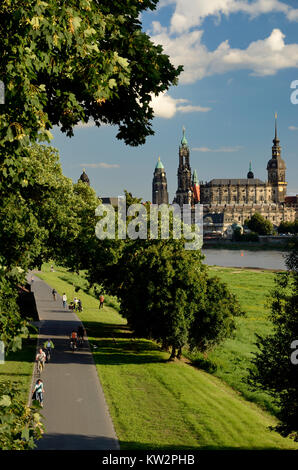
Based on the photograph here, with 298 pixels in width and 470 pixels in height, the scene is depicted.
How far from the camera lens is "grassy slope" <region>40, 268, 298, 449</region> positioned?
18.5 meters

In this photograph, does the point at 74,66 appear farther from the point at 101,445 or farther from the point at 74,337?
the point at 74,337

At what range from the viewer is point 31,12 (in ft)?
22.4

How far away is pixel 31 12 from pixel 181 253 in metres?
26.5

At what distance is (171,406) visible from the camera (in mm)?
22234

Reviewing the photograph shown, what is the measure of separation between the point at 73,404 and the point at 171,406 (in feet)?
15.1

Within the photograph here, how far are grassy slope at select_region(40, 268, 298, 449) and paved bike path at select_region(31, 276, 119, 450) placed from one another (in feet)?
1.81

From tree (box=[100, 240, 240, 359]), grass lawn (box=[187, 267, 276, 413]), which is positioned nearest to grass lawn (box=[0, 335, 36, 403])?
tree (box=[100, 240, 240, 359])

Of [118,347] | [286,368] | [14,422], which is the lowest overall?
[118,347]

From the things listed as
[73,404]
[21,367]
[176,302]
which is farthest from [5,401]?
[176,302]

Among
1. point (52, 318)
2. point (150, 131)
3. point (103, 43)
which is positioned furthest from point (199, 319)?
point (103, 43)

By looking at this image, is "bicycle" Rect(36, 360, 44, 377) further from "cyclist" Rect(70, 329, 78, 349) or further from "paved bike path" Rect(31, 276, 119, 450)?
"cyclist" Rect(70, 329, 78, 349)

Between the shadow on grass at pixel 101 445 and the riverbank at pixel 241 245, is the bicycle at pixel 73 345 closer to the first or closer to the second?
the shadow on grass at pixel 101 445

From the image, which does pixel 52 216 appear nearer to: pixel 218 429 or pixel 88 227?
pixel 88 227

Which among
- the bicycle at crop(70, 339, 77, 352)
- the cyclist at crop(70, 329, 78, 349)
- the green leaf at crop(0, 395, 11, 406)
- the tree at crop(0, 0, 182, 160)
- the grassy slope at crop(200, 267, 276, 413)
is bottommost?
the grassy slope at crop(200, 267, 276, 413)
